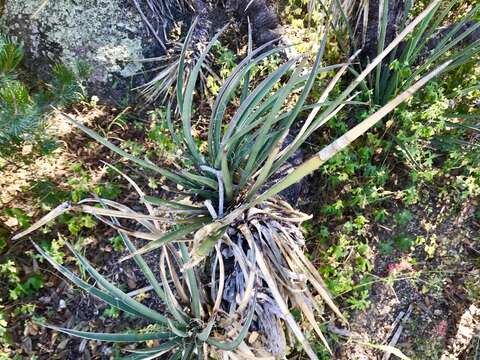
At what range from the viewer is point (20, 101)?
4.49ft

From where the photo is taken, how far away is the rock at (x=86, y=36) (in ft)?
6.47

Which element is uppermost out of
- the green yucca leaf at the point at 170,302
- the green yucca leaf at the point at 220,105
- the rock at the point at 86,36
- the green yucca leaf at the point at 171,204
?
the rock at the point at 86,36

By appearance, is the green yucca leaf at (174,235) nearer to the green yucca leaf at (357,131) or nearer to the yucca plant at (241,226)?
the yucca plant at (241,226)

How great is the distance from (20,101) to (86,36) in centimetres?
77

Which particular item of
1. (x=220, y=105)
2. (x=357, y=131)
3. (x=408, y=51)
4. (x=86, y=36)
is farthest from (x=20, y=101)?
(x=408, y=51)

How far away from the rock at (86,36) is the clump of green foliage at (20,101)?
251 millimetres

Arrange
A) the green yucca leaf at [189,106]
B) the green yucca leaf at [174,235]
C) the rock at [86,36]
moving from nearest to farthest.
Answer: the green yucca leaf at [174,235]
the green yucca leaf at [189,106]
the rock at [86,36]

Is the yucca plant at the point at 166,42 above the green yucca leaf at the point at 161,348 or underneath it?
above

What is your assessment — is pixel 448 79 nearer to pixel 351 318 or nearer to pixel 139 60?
pixel 351 318

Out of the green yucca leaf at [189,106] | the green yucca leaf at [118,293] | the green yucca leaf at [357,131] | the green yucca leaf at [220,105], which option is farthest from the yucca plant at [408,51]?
the green yucca leaf at [118,293]

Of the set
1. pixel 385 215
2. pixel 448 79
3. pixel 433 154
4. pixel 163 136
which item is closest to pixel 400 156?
pixel 433 154

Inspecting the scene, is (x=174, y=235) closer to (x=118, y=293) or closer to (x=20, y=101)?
(x=118, y=293)

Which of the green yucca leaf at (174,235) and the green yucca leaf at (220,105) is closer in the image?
the green yucca leaf at (174,235)

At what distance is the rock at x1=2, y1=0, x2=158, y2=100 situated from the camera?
6.47 feet
